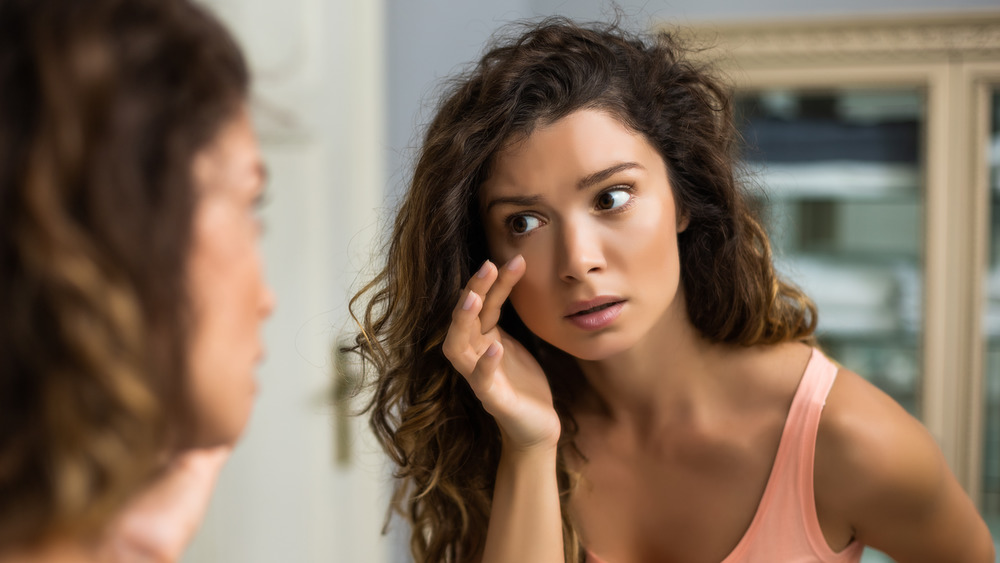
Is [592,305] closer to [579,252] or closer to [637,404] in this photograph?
[579,252]

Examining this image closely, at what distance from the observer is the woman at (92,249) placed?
45 cm

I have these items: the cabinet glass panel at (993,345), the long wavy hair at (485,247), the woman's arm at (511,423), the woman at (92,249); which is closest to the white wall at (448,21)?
the cabinet glass panel at (993,345)

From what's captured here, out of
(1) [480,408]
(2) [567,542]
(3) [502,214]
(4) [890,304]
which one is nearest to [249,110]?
(3) [502,214]

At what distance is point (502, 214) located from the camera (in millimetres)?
1028

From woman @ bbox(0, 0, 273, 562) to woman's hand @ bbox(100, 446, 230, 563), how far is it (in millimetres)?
47

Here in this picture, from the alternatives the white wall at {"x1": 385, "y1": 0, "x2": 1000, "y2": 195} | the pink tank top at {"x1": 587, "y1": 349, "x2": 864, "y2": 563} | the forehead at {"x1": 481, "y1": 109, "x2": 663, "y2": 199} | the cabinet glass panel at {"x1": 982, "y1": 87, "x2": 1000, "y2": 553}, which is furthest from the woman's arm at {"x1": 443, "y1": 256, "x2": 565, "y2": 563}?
the cabinet glass panel at {"x1": 982, "y1": 87, "x2": 1000, "y2": 553}

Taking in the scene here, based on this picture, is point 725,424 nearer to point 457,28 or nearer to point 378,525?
point 378,525

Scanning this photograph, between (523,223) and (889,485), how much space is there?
0.59 m

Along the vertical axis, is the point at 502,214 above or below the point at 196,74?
above

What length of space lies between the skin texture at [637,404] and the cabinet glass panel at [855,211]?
1.25m

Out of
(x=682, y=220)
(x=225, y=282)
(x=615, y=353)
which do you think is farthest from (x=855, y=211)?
(x=225, y=282)

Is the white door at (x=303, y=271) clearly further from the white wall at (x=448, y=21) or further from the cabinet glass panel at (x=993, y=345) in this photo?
the cabinet glass panel at (x=993, y=345)

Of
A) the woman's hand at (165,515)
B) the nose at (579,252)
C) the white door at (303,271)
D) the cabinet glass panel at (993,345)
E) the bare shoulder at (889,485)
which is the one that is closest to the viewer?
the woman's hand at (165,515)

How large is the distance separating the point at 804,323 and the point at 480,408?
0.50 metres
